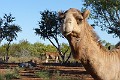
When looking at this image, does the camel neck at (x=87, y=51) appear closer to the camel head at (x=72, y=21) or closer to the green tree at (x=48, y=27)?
the camel head at (x=72, y=21)

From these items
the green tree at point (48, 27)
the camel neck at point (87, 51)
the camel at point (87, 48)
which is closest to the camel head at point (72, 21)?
the camel at point (87, 48)

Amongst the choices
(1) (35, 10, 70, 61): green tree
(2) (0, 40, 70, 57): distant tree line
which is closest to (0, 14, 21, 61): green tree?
(1) (35, 10, 70, 61): green tree

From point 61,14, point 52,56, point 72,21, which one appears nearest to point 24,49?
point 52,56

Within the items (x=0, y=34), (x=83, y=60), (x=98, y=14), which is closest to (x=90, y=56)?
(x=83, y=60)

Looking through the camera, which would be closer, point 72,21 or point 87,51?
point 72,21

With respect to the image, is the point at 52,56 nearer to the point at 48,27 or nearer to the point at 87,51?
the point at 48,27

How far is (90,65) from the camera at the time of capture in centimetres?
557

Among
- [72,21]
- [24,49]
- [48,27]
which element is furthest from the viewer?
[24,49]

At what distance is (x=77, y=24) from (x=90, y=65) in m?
0.70

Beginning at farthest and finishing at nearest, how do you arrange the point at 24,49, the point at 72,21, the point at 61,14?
1. the point at 24,49
2. the point at 61,14
3. the point at 72,21

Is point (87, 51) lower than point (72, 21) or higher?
lower

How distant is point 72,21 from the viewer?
5199 mm

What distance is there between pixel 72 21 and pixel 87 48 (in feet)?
1.95

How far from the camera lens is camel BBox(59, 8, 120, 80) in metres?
5.34
